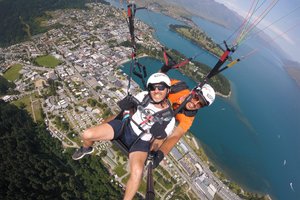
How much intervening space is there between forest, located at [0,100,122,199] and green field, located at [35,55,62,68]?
13.6 metres

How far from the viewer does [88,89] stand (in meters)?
29.2

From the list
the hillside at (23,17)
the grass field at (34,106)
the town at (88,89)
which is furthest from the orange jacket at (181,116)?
the hillside at (23,17)

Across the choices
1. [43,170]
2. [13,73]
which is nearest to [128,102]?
[43,170]

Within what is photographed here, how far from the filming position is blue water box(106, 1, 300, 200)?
1097 inches

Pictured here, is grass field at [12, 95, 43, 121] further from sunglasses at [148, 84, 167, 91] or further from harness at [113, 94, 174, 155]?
sunglasses at [148, 84, 167, 91]

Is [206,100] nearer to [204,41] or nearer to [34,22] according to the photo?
[34,22]

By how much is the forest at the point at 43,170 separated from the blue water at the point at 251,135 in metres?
14.2

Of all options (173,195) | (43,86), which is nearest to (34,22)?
(43,86)

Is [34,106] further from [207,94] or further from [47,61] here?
[207,94]

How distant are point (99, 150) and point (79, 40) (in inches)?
1102

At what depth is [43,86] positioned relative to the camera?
2914cm

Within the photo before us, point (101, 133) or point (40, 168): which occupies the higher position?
point (101, 133)

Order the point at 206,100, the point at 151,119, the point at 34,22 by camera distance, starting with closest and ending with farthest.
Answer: the point at 151,119
the point at 206,100
the point at 34,22

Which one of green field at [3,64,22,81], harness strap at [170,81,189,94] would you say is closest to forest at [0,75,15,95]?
green field at [3,64,22,81]
